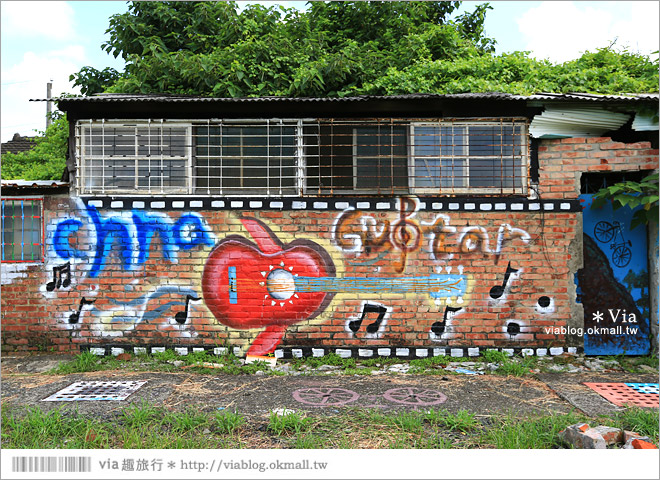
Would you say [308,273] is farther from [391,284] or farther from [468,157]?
[468,157]

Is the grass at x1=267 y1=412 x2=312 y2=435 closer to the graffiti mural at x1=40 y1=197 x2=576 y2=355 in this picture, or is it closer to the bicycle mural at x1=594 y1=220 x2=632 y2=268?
the graffiti mural at x1=40 y1=197 x2=576 y2=355

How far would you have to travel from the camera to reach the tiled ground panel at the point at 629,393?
4.20m

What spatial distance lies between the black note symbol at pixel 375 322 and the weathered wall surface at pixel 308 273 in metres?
0.01

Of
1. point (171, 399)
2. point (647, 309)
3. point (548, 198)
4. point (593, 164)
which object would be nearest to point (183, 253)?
point (171, 399)

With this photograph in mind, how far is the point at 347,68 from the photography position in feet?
25.6

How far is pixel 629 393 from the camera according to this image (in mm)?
4438

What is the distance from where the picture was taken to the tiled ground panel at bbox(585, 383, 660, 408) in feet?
13.8

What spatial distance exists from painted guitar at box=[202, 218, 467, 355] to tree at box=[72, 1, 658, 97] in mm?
3383

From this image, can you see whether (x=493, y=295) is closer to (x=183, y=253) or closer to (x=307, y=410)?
(x=307, y=410)

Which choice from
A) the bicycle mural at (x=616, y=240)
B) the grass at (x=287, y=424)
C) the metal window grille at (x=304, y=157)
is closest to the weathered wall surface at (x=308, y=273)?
the metal window grille at (x=304, y=157)

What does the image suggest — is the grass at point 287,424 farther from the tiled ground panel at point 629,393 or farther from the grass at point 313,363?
the tiled ground panel at point 629,393

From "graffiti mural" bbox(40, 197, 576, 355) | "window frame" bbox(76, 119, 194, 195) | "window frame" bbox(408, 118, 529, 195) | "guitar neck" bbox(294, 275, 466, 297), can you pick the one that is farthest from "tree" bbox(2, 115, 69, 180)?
"window frame" bbox(408, 118, 529, 195)

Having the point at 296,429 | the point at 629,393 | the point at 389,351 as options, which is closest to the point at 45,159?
the point at 389,351

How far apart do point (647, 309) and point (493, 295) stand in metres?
1.96
